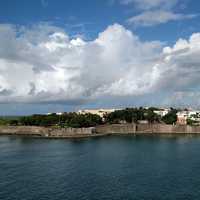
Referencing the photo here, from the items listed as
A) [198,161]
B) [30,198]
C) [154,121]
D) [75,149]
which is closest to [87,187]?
[30,198]

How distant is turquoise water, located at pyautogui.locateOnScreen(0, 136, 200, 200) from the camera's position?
1446 inches

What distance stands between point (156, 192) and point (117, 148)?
115 feet

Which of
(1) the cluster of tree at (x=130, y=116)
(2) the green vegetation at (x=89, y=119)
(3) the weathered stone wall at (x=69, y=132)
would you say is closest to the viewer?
(3) the weathered stone wall at (x=69, y=132)

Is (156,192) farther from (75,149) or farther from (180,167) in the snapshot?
(75,149)

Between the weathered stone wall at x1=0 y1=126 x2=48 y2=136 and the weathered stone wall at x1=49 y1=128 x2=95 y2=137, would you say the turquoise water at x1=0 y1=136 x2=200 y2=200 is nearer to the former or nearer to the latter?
the weathered stone wall at x1=49 y1=128 x2=95 y2=137

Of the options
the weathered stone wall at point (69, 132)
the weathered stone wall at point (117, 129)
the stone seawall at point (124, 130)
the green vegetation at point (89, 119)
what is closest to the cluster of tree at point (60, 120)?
the green vegetation at point (89, 119)

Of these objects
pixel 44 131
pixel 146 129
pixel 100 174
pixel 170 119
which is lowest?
pixel 100 174

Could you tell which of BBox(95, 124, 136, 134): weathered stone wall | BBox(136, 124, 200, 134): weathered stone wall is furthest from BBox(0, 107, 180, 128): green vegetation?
BBox(136, 124, 200, 134): weathered stone wall

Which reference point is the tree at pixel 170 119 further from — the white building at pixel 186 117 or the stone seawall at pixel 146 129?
the stone seawall at pixel 146 129

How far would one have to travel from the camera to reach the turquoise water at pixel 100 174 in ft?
120

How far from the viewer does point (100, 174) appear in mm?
45500

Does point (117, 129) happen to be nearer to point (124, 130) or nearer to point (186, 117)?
point (124, 130)

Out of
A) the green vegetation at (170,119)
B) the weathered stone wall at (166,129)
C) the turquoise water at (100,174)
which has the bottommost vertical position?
the turquoise water at (100,174)

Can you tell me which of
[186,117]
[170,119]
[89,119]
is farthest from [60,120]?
[186,117]
